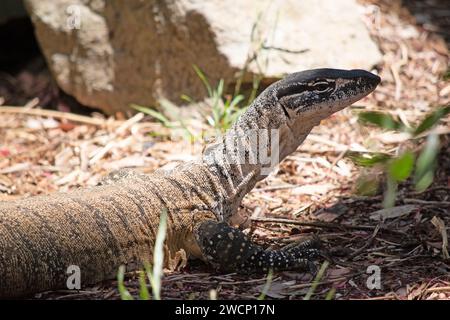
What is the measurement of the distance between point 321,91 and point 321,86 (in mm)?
41

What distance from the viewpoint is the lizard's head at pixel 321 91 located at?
5770mm

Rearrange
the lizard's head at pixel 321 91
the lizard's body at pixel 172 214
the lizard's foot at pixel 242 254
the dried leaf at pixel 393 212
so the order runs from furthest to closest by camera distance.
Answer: the dried leaf at pixel 393 212 < the lizard's head at pixel 321 91 < the lizard's foot at pixel 242 254 < the lizard's body at pixel 172 214

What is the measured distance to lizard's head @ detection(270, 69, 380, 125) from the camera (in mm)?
5770

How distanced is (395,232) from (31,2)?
575 centimetres

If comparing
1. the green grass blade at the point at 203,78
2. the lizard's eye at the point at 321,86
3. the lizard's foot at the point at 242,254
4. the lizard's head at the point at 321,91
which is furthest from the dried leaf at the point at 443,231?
the green grass blade at the point at 203,78

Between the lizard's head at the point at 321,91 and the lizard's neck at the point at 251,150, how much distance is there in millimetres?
122

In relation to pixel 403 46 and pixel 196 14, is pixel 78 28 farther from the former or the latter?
pixel 403 46

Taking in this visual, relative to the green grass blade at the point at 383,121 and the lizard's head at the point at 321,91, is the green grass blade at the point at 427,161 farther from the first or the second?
the lizard's head at the point at 321,91

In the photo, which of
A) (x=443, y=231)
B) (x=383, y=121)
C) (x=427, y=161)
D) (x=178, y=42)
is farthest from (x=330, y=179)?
(x=427, y=161)

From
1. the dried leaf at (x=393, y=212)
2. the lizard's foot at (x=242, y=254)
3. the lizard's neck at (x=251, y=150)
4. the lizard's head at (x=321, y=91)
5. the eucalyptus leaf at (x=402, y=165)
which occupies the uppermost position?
the lizard's head at (x=321, y=91)

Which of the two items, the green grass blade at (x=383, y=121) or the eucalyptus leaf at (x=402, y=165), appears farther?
the green grass blade at (x=383, y=121)

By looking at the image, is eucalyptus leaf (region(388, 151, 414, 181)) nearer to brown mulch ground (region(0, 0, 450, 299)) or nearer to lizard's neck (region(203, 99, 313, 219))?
brown mulch ground (region(0, 0, 450, 299))

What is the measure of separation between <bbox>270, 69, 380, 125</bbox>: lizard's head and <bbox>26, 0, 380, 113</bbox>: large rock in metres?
2.35

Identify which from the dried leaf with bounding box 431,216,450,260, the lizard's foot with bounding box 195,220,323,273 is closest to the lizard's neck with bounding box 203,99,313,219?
the lizard's foot with bounding box 195,220,323,273
